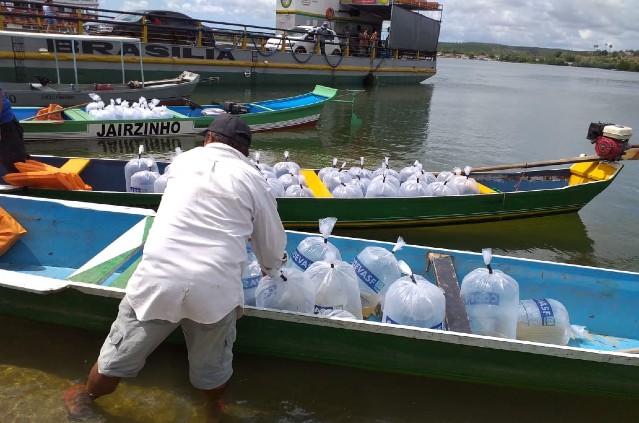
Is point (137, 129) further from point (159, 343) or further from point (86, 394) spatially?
point (159, 343)

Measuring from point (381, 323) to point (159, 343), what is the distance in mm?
1371

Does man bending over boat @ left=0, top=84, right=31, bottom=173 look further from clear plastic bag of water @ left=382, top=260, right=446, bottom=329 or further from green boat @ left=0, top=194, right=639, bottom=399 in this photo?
clear plastic bag of water @ left=382, top=260, right=446, bottom=329

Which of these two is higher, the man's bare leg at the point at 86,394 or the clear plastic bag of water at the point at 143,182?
the clear plastic bag of water at the point at 143,182

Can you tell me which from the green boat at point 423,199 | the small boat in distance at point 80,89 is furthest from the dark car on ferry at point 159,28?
the green boat at point 423,199

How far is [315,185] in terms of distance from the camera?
657 cm

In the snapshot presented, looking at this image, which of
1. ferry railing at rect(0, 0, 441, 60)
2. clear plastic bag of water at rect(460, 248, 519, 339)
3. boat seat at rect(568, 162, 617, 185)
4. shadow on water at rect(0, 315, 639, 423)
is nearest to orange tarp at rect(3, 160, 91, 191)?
shadow on water at rect(0, 315, 639, 423)

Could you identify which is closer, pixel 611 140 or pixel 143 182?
pixel 143 182

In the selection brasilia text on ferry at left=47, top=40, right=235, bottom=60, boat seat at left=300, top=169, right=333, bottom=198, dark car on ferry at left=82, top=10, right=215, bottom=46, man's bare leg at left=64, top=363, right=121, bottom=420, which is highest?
dark car on ferry at left=82, top=10, right=215, bottom=46

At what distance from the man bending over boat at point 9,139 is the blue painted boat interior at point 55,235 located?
0.82 metres

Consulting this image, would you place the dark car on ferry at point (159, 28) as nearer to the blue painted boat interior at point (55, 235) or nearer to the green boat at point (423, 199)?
the green boat at point (423, 199)

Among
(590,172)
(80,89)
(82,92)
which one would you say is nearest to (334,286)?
(590,172)

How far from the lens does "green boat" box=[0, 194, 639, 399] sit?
3.20m

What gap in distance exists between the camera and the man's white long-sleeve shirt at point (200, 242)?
250cm

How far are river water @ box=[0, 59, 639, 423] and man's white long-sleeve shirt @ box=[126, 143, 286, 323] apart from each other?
1.11m
